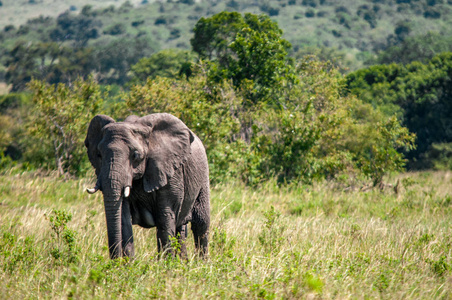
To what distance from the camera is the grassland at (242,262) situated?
445 centimetres

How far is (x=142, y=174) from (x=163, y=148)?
36 centimetres

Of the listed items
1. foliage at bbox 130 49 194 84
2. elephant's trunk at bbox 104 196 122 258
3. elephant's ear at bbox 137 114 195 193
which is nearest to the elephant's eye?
elephant's ear at bbox 137 114 195 193

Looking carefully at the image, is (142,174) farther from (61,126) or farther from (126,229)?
(61,126)

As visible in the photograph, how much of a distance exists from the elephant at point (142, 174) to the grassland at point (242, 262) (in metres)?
0.36

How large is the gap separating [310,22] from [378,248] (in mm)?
113757

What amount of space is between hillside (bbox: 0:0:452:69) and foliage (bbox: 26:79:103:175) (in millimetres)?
73154

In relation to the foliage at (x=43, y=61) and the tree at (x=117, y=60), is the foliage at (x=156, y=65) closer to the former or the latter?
the foliage at (x=43, y=61)

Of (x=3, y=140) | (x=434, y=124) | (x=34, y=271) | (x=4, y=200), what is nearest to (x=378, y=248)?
(x=34, y=271)

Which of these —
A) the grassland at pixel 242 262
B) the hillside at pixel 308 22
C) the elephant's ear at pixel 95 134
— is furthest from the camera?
the hillside at pixel 308 22

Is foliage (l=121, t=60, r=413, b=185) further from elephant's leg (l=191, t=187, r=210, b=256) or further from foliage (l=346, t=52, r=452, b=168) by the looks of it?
foliage (l=346, t=52, r=452, b=168)

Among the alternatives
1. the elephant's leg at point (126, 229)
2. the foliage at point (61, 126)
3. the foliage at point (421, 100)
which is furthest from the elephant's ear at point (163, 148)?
the foliage at point (421, 100)

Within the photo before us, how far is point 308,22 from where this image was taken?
11519cm

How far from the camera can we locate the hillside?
97581 millimetres

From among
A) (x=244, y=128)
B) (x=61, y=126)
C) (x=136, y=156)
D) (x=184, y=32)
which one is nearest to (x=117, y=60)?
(x=184, y=32)
